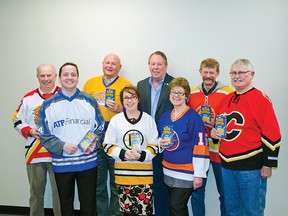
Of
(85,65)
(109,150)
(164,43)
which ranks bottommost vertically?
(109,150)

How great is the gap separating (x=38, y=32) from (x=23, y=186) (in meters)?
2.10

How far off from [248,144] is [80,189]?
1.49 m

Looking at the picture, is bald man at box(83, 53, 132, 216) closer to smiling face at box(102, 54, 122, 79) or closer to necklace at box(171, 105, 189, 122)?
smiling face at box(102, 54, 122, 79)

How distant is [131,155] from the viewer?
2.30 meters

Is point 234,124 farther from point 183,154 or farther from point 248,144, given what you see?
point 183,154

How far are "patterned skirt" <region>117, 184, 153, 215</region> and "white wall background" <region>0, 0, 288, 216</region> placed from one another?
1.28m

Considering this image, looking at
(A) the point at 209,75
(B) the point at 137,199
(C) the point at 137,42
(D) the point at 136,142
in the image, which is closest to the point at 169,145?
(D) the point at 136,142

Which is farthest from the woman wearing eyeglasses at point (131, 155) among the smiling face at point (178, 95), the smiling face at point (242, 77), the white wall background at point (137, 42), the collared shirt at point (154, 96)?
the white wall background at point (137, 42)

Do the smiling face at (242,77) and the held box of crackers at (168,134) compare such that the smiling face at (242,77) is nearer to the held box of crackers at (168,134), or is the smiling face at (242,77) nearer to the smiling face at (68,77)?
the held box of crackers at (168,134)

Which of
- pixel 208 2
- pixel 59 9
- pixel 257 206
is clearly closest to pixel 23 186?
pixel 59 9

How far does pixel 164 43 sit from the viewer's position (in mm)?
3359

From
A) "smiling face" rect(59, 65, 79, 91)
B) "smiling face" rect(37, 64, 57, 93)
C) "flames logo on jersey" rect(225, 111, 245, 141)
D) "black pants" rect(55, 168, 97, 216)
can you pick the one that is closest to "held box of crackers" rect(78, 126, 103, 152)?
"black pants" rect(55, 168, 97, 216)

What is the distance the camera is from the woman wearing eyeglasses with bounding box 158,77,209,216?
227 cm

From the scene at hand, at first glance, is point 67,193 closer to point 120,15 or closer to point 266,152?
point 266,152
